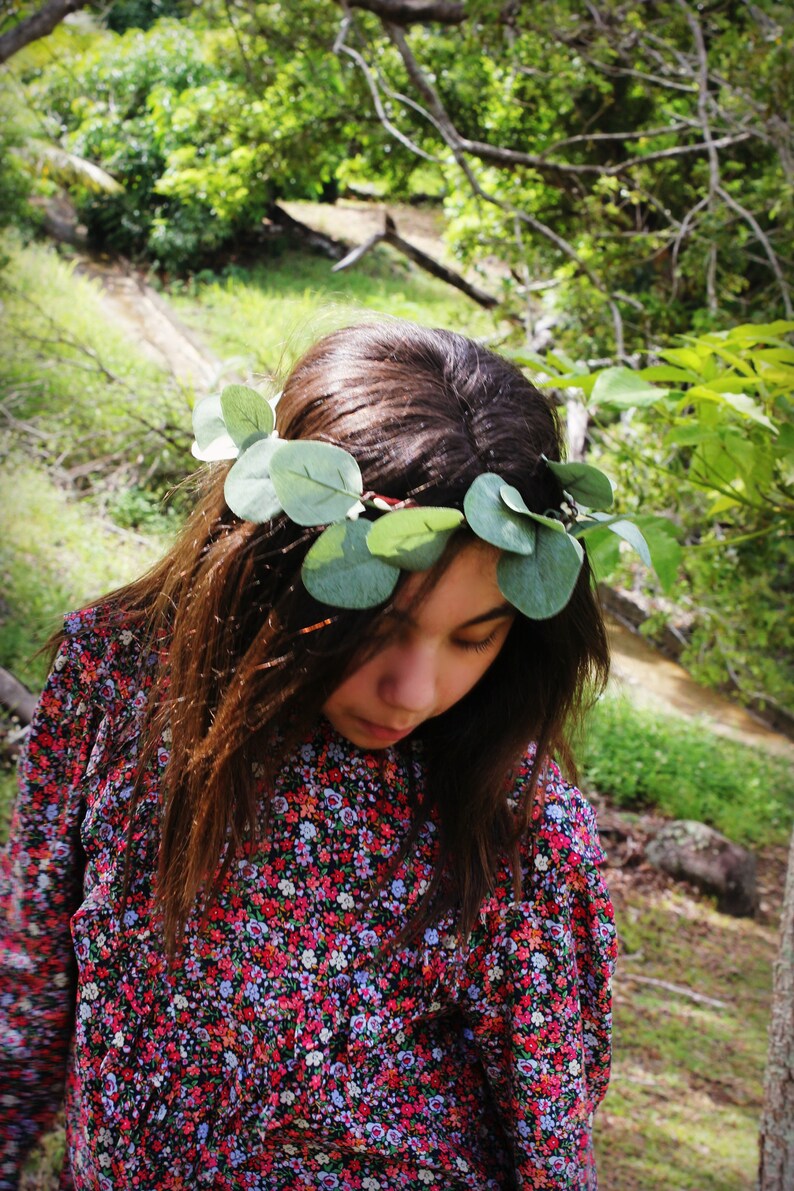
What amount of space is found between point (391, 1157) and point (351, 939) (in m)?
0.26

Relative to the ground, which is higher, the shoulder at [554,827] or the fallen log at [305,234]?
the shoulder at [554,827]

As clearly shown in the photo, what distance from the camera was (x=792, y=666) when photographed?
6.49 meters

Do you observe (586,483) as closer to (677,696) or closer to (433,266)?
(433,266)

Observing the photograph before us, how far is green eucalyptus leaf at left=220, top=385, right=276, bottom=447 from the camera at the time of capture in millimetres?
1105

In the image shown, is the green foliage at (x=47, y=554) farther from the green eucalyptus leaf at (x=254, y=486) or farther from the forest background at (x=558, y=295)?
the green eucalyptus leaf at (x=254, y=486)

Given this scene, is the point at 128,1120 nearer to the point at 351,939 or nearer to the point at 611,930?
the point at 351,939

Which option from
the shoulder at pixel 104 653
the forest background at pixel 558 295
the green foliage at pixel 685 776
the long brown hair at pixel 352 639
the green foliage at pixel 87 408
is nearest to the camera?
the long brown hair at pixel 352 639

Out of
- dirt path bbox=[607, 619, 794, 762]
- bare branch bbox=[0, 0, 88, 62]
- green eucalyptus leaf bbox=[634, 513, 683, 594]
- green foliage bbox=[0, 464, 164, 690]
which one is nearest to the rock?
dirt path bbox=[607, 619, 794, 762]

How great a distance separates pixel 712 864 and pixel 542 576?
414 cm

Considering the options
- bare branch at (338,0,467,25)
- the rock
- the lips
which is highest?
bare branch at (338,0,467,25)

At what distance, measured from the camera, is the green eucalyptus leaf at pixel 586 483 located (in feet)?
3.75

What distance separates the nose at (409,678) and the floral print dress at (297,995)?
207 millimetres

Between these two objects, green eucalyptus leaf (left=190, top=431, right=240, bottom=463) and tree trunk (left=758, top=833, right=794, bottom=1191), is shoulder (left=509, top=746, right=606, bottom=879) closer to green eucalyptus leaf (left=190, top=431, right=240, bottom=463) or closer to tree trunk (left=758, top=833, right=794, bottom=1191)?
green eucalyptus leaf (left=190, top=431, right=240, bottom=463)

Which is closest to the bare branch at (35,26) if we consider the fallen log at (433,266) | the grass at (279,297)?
the fallen log at (433,266)
